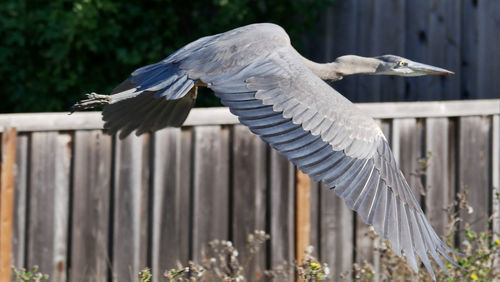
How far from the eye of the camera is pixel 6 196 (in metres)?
5.04

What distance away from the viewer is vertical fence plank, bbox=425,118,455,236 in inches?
245

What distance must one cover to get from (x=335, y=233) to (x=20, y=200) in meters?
1.98

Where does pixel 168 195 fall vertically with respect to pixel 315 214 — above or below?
above

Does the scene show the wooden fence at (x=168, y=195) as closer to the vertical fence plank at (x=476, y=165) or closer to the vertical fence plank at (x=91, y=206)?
the vertical fence plank at (x=91, y=206)

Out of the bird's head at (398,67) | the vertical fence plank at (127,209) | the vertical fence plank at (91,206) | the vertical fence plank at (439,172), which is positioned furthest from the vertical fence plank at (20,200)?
the vertical fence plank at (439,172)

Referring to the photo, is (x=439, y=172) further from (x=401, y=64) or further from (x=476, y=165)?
(x=401, y=64)

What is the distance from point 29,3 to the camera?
27.4 ft

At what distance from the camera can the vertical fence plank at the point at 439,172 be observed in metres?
6.22

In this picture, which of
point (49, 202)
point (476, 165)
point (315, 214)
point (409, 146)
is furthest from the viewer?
point (476, 165)

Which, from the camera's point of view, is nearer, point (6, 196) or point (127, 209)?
point (6, 196)

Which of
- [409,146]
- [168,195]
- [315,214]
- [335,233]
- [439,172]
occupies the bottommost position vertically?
[335,233]

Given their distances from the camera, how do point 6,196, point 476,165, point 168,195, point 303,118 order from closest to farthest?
point 303,118 → point 6,196 → point 168,195 → point 476,165

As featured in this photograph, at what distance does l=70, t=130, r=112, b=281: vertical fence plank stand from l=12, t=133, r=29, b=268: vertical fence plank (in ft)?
0.86

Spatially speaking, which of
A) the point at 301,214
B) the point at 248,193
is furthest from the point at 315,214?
the point at 248,193
